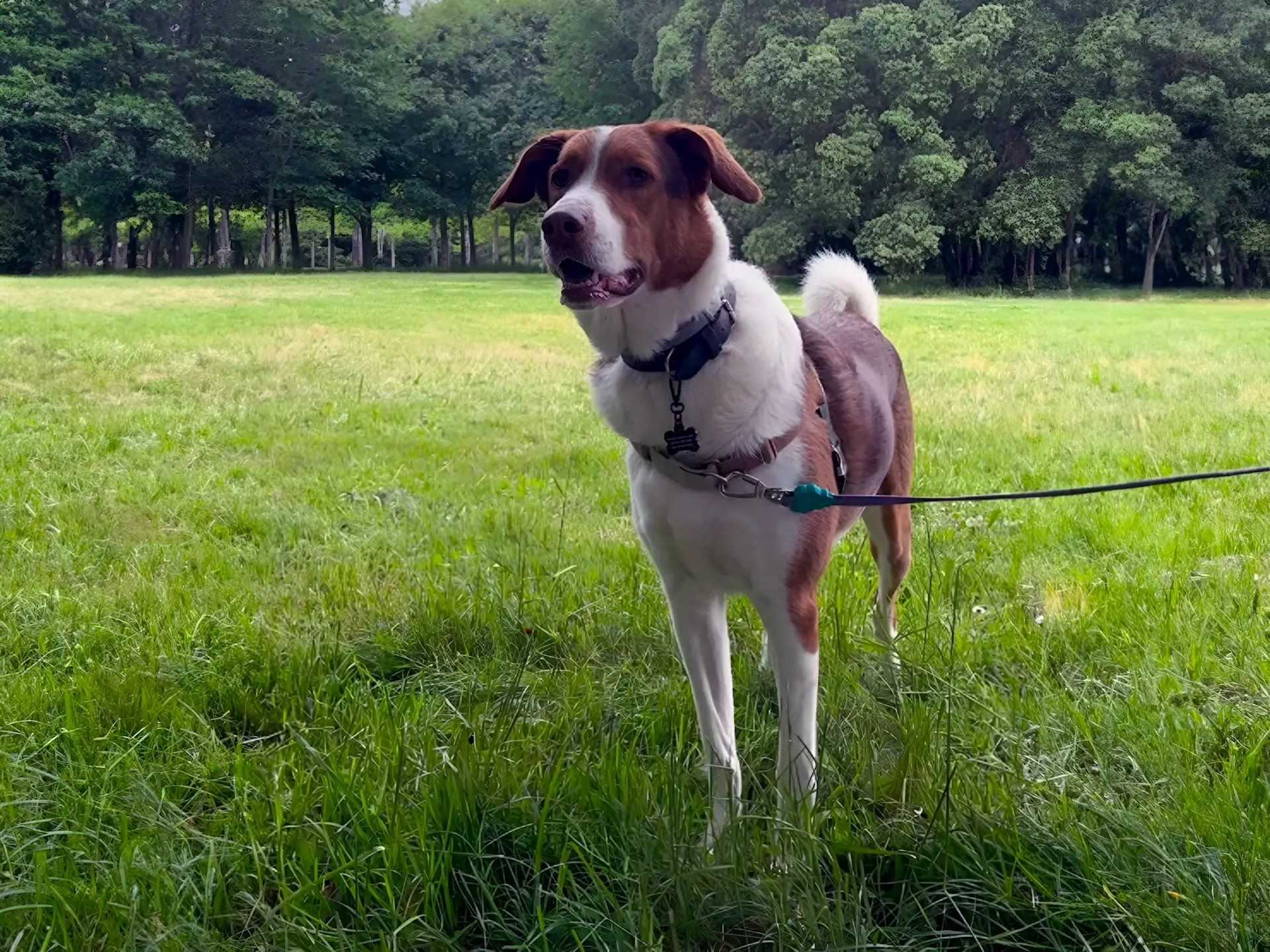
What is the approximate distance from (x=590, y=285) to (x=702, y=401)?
0.39 meters

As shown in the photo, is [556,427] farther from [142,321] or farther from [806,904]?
[142,321]

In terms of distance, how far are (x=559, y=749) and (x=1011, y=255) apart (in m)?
37.4

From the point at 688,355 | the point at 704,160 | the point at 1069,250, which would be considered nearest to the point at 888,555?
the point at 688,355

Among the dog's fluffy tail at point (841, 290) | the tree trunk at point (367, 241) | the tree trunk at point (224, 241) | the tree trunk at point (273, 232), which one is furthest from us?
the tree trunk at point (367, 241)

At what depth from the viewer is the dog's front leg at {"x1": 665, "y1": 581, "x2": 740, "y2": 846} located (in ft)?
7.86

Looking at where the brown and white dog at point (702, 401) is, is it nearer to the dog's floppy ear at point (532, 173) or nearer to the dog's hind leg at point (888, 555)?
the dog's floppy ear at point (532, 173)

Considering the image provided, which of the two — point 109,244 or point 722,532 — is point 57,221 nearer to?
point 109,244

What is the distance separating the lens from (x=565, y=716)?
257cm

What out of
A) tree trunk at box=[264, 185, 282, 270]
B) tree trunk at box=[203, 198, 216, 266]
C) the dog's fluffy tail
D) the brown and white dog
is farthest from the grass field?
tree trunk at box=[203, 198, 216, 266]

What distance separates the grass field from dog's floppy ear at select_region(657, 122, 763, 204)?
1.15 metres

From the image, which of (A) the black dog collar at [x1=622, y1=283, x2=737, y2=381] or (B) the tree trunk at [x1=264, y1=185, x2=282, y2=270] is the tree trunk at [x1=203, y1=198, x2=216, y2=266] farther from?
(A) the black dog collar at [x1=622, y1=283, x2=737, y2=381]

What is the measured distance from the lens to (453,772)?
2092mm

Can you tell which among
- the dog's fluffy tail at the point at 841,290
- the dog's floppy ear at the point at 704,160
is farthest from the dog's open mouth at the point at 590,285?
the dog's fluffy tail at the point at 841,290

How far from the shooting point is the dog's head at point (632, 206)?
2.11m
